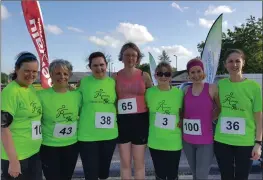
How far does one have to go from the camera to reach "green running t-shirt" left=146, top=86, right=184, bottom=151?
11.1 ft

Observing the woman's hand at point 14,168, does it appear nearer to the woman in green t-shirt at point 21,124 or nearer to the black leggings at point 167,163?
the woman in green t-shirt at point 21,124

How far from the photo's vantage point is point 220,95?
333 centimetres

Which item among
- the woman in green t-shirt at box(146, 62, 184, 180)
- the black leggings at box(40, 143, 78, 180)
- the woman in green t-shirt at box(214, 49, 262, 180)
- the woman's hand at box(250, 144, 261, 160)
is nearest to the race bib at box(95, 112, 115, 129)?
the black leggings at box(40, 143, 78, 180)

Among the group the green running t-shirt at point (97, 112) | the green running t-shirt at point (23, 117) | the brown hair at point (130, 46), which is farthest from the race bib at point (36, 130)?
the brown hair at point (130, 46)

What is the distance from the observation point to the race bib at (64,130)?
3176 millimetres

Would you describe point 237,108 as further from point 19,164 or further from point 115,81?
point 19,164

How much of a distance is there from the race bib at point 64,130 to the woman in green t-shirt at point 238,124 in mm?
1688

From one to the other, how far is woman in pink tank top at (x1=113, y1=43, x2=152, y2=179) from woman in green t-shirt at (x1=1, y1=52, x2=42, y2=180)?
3.55 ft

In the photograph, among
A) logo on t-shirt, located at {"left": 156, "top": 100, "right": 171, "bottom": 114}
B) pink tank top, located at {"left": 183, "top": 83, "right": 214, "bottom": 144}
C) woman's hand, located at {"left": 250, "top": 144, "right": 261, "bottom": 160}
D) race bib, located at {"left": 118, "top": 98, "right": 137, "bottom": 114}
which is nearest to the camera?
woman's hand, located at {"left": 250, "top": 144, "right": 261, "bottom": 160}

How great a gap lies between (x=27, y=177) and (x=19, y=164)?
20 centimetres

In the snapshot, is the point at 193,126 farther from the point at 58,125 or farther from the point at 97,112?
the point at 58,125

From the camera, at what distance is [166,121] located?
341 centimetres

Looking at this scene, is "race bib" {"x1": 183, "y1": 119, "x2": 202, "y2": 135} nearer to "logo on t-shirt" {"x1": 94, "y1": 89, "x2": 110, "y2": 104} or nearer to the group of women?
the group of women

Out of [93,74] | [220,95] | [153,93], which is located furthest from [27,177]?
[220,95]
